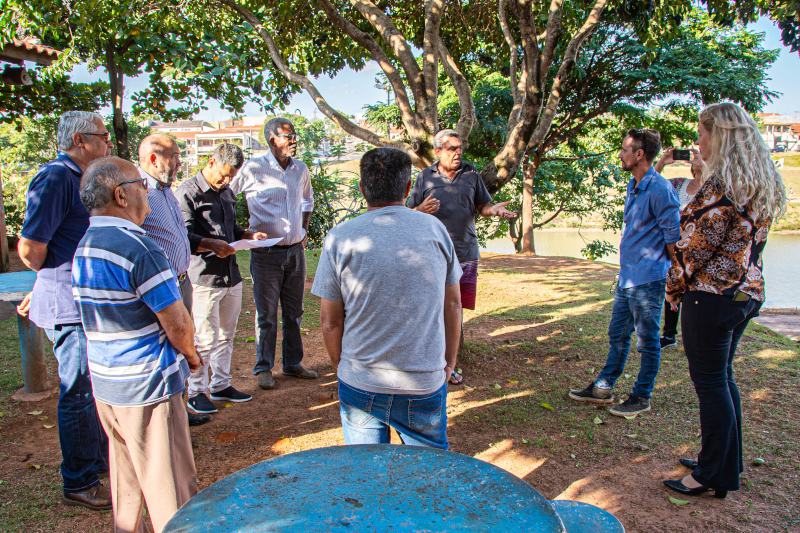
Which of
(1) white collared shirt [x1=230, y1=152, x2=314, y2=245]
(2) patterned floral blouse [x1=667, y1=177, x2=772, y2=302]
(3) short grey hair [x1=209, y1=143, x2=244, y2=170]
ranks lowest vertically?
(2) patterned floral blouse [x1=667, y1=177, x2=772, y2=302]

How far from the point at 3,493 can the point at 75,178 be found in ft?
6.04

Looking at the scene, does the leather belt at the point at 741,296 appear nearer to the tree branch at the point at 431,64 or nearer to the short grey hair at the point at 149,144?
the short grey hair at the point at 149,144

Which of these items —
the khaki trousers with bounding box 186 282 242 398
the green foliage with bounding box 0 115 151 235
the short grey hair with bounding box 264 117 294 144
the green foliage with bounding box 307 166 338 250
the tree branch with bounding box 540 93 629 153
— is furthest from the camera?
the tree branch with bounding box 540 93 629 153

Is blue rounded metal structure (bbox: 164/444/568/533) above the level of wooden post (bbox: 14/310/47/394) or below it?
above

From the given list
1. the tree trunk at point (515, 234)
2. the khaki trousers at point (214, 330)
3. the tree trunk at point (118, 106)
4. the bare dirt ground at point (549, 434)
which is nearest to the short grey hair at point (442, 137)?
the khaki trousers at point (214, 330)

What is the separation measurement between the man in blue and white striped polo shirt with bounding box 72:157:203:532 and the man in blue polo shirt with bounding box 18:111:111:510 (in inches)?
29.9

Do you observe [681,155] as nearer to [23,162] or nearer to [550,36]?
[550,36]

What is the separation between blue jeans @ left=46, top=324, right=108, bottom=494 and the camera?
2.76 meters

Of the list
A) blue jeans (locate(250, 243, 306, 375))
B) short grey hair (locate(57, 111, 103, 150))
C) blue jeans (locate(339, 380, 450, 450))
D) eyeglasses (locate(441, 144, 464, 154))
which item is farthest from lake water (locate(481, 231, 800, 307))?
short grey hair (locate(57, 111, 103, 150))

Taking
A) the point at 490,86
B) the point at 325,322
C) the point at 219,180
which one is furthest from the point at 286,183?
the point at 490,86

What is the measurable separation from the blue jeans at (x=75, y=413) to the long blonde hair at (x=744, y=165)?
3.41m

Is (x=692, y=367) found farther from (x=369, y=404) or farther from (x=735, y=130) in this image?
(x=369, y=404)

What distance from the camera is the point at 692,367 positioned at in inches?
114

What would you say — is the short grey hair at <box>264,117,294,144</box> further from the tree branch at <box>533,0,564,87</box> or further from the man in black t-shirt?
the tree branch at <box>533,0,564,87</box>
